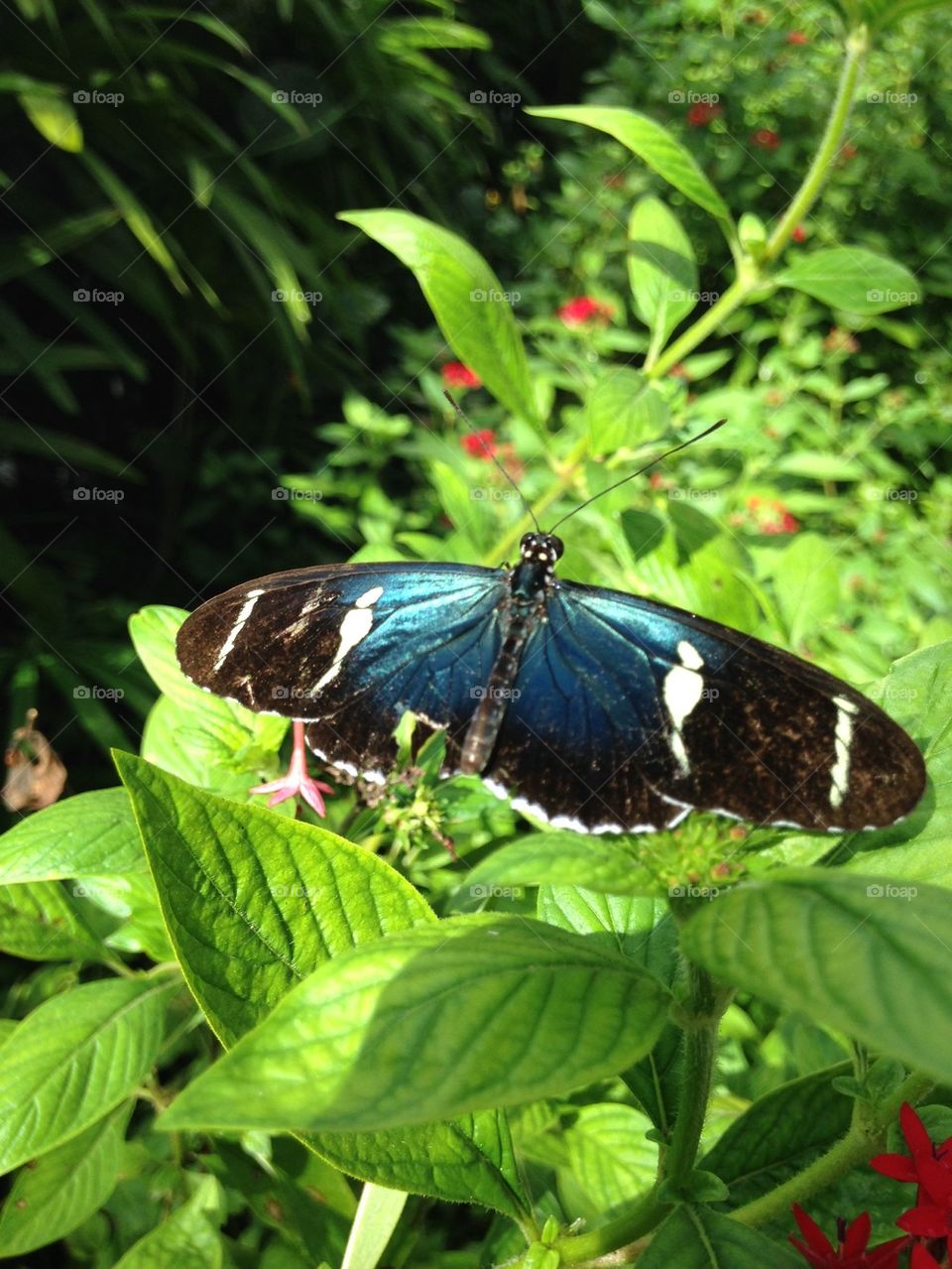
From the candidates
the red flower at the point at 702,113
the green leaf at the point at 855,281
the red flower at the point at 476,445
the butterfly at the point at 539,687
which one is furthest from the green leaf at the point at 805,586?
the red flower at the point at 702,113

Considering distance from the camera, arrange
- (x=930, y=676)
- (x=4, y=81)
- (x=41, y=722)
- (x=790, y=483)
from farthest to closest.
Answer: (x=790, y=483) → (x=41, y=722) → (x=4, y=81) → (x=930, y=676)

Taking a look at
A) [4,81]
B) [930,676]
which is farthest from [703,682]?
[4,81]

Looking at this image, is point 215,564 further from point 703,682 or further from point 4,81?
point 703,682

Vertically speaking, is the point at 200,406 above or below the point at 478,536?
above

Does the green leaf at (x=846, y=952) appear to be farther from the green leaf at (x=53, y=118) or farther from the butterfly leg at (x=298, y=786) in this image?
the green leaf at (x=53, y=118)

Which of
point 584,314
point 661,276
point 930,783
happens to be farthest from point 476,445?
point 930,783
